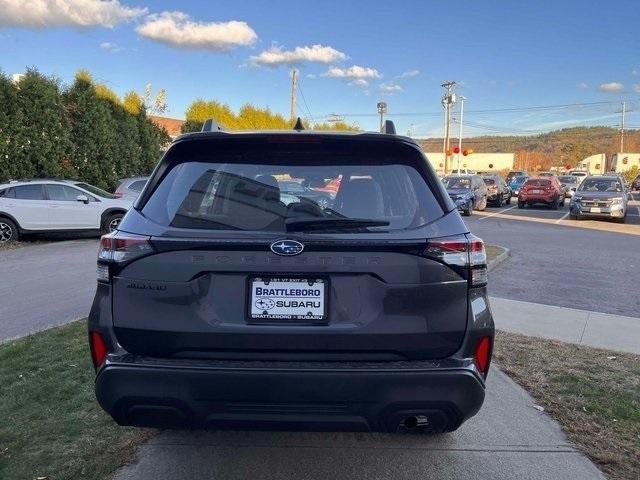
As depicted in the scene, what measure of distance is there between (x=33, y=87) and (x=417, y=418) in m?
17.7

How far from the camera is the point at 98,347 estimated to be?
291cm

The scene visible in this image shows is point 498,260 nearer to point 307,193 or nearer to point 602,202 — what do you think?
point 307,193

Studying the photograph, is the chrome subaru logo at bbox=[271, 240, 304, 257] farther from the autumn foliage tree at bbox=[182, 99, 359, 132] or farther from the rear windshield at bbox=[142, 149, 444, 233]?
the autumn foliage tree at bbox=[182, 99, 359, 132]

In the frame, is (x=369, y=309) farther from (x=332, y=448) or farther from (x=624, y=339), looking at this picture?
(x=624, y=339)

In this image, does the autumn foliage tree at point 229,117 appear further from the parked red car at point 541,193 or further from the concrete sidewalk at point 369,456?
the concrete sidewalk at point 369,456

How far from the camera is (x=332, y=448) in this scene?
3799 millimetres

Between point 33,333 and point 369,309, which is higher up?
point 369,309

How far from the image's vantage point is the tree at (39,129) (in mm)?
Answer: 17070

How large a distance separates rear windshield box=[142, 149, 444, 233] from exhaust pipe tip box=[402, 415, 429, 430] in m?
0.90

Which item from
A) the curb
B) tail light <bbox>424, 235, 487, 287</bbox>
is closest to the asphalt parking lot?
the curb

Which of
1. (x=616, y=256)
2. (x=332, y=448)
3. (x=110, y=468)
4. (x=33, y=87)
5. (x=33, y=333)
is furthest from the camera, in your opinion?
(x=33, y=87)

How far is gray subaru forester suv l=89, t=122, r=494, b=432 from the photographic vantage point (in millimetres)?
2754

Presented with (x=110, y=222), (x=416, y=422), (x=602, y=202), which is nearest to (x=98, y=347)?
(x=416, y=422)

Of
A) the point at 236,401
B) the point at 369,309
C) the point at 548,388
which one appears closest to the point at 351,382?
the point at 369,309
